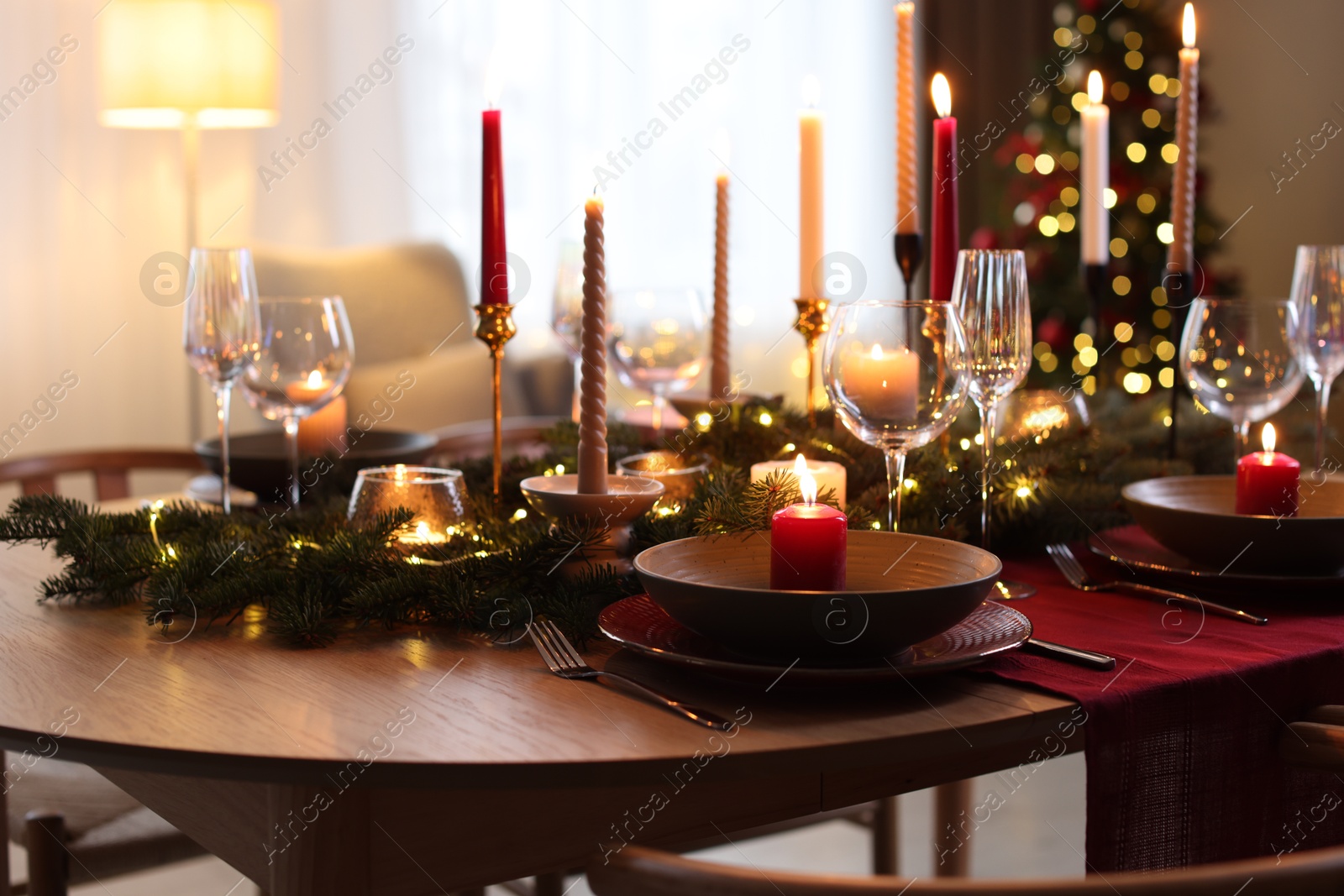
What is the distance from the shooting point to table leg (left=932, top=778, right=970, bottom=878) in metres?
1.85

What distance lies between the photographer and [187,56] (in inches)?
120

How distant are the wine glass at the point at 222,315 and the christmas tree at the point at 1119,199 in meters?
3.38

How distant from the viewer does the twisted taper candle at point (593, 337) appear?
968 millimetres

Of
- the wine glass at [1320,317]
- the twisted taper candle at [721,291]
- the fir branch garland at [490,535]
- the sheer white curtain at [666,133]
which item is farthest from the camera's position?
the sheer white curtain at [666,133]

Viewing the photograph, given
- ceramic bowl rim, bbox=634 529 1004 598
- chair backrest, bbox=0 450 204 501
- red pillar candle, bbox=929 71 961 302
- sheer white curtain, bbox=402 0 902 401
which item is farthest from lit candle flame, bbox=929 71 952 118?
sheer white curtain, bbox=402 0 902 401

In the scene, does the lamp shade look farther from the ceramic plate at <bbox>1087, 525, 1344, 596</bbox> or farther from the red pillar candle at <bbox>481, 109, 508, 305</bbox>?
the ceramic plate at <bbox>1087, 525, 1344, 596</bbox>

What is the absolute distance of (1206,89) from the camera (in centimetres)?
447

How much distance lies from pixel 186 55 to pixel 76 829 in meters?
2.25

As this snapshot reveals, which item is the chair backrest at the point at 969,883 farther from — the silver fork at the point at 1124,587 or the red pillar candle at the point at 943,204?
the red pillar candle at the point at 943,204

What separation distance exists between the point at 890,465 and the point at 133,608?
61 centimetres

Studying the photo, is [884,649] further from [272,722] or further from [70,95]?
[70,95]

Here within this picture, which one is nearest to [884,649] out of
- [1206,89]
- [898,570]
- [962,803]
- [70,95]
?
[898,570]

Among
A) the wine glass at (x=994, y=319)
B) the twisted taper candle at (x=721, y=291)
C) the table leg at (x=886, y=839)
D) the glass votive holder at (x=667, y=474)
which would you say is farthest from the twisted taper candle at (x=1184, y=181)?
the table leg at (x=886, y=839)

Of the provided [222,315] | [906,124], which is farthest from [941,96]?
[222,315]
